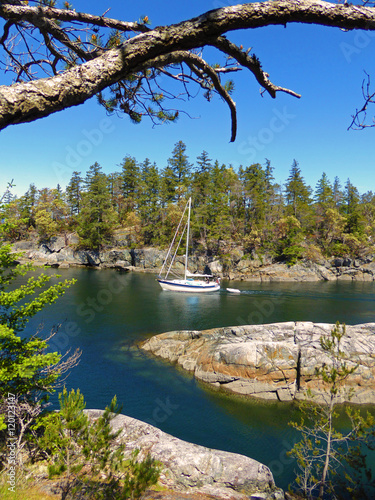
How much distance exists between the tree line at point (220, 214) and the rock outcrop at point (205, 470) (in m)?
49.1

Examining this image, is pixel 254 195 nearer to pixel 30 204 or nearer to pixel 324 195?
pixel 324 195

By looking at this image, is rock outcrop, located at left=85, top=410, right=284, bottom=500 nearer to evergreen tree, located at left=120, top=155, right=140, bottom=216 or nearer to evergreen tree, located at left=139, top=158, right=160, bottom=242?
evergreen tree, located at left=139, top=158, right=160, bottom=242

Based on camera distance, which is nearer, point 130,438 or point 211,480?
point 211,480

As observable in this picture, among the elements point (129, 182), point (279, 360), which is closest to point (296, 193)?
point (129, 182)

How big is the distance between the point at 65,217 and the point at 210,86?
69.2m

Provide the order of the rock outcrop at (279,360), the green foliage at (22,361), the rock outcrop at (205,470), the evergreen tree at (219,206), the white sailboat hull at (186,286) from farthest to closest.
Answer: the evergreen tree at (219,206), the white sailboat hull at (186,286), the rock outcrop at (279,360), the rock outcrop at (205,470), the green foliage at (22,361)

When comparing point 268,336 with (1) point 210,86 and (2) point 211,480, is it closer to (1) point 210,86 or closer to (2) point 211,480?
(2) point 211,480

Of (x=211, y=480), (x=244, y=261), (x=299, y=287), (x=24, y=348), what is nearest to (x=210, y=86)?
(x=24, y=348)

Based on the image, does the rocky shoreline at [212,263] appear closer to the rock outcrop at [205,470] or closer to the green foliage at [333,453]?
the green foliage at [333,453]

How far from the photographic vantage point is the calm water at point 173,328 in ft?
35.1

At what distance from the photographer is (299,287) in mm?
41750

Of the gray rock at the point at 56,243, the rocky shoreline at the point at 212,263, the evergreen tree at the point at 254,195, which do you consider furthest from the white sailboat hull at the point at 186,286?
the gray rock at the point at 56,243

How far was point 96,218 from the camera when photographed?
6281 centimetres

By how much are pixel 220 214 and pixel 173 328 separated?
40.9 meters
